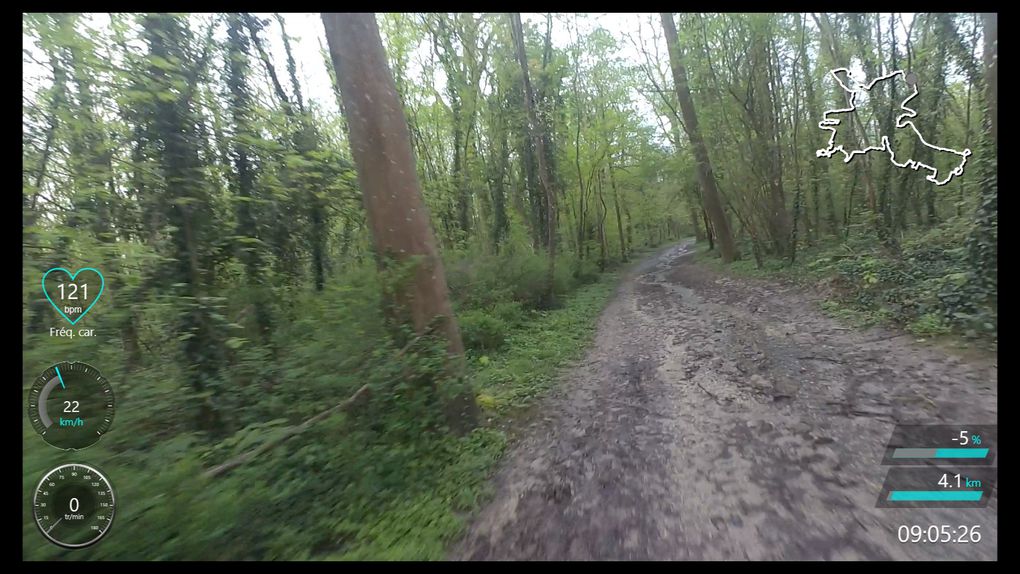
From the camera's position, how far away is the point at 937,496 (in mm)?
2338

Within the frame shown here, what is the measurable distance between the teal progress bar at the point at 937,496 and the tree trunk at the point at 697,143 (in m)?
13.6

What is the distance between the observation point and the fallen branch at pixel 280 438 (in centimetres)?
245

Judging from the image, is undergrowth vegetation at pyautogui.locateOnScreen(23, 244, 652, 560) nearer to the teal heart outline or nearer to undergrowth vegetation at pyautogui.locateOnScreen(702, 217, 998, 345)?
the teal heart outline

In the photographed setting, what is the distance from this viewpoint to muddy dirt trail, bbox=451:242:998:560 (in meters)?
2.29

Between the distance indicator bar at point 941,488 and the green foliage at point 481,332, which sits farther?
the green foliage at point 481,332

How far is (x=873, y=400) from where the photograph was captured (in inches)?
143

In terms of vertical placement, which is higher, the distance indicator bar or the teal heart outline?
the teal heart outline

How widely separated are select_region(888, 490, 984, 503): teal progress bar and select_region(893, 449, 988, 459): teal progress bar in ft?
1.03

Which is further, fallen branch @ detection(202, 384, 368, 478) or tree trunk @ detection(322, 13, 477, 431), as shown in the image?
tree trunk @ detection(322, 13, 477, 431)

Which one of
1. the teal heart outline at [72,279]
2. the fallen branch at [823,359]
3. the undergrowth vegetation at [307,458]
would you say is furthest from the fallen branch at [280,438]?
the fallen branch at [823,359]

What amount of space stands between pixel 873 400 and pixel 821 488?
164cm
